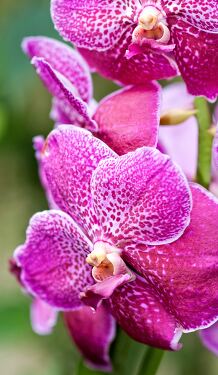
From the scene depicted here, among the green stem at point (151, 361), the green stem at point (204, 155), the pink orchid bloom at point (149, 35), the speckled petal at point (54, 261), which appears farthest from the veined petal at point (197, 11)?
the green stem at point (151, 361)

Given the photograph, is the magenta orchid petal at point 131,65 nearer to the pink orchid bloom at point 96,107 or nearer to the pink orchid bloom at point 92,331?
the pink orchid bloom at point 96,107

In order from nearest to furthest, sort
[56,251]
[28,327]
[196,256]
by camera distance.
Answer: [196,256], [56,251], [28,327]

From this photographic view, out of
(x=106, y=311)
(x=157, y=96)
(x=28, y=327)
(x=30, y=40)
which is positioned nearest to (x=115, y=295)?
(x=106, y=311)

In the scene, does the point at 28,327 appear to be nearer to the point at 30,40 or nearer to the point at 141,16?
the point at 30,40

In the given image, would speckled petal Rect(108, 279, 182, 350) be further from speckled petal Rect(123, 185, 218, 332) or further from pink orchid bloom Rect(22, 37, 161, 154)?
pink orchid bloom Rect(22, 37, 161, 154)

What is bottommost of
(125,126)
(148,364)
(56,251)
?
(148,364)

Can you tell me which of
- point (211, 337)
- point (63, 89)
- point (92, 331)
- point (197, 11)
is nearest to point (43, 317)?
point (92, 331)

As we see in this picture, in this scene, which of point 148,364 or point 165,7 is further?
point 148,364
